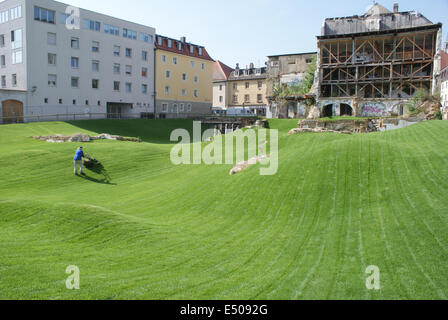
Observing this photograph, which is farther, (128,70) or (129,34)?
(128,70)

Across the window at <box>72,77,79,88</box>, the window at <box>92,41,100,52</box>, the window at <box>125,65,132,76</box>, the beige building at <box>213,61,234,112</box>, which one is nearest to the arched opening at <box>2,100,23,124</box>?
the window at <box>72,77,79,88</box>

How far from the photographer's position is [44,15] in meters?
52.6

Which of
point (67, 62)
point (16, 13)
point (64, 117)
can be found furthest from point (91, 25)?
point (64, 117)

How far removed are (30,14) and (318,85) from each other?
4634 cm

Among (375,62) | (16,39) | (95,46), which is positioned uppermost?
(95,46)

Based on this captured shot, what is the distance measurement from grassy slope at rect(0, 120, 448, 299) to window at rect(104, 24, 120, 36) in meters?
48.9

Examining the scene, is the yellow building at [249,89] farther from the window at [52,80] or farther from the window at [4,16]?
the window at [4,16]

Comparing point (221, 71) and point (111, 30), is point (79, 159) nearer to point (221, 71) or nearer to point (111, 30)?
point (111, 30)

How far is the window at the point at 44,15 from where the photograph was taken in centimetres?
5148

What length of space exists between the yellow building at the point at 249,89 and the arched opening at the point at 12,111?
49.2 m

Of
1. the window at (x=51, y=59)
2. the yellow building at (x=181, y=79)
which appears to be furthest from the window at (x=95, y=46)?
the yellow building at (x=181, y=79)

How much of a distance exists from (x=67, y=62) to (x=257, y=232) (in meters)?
54.7
